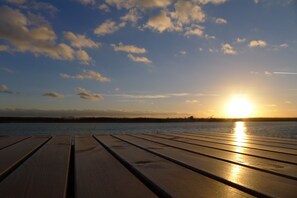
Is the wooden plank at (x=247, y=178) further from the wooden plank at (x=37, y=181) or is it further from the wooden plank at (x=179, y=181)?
the wooden plank at (x=37, y=181)

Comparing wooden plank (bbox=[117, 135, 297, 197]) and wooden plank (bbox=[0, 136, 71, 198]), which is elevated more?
wooden plank (bbox=[117, 135, 297, 197])

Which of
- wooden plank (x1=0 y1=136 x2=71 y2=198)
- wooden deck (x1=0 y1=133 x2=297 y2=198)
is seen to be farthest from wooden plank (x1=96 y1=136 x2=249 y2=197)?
wooden plank (x1=0 y1=136 x2=71 y2=198)

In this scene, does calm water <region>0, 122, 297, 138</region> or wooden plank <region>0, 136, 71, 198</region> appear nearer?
wooden plank <region>0, 136, 71, 198</region>

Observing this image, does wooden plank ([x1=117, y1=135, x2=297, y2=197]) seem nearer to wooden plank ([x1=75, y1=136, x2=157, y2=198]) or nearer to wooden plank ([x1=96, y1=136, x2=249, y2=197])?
wooden plank ([x1=96, y1=136, x2=249, y2=197])

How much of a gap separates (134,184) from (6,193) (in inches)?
21.5

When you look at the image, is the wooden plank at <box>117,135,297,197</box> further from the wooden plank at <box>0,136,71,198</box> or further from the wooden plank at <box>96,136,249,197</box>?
the wooden plank at <box>0,136,71,198</box>

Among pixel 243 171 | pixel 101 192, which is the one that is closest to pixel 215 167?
pixel 243 171

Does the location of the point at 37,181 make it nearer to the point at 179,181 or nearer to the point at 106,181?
the point at 106,181

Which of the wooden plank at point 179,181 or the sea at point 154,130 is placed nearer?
the wooden plank at point 179,181

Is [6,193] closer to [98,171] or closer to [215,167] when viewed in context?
[98,171]

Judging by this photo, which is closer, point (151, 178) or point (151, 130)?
point (151, 178)

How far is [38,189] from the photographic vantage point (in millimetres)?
1329

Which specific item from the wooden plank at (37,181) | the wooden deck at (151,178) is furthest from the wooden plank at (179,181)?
the wooden plank at (37,181)

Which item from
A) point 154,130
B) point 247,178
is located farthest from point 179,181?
point 154,130
